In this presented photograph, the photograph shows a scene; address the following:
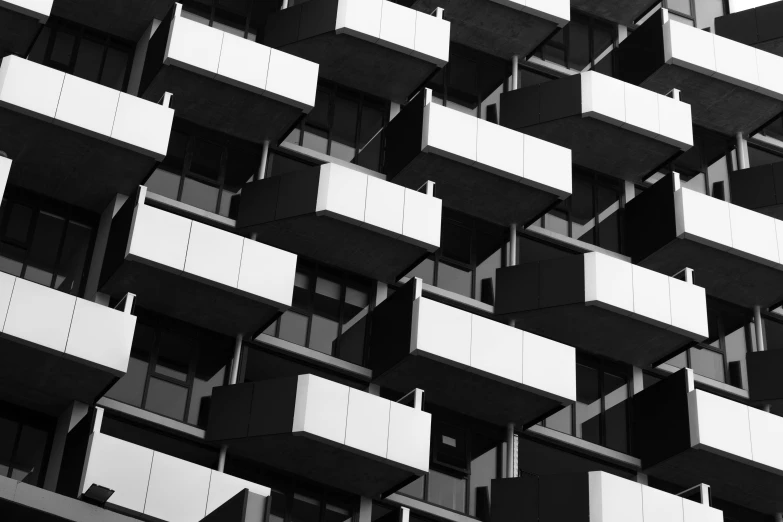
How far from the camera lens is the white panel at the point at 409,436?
33.8 m

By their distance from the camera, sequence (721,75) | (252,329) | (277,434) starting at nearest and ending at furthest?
(277,434)
(252,329)
(721,75)

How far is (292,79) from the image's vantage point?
38406 mm

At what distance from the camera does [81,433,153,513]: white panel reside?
31391 mm

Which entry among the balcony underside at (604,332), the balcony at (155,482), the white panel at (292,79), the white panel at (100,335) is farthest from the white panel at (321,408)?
the white panel at (292,79)

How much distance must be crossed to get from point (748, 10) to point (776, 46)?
154 centimetres

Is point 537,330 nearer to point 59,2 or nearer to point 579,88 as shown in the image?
point 579,88

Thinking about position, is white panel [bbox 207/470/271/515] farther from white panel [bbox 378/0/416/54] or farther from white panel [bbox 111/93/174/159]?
white panel [bbox 378/0/416/54]

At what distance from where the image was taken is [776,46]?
46.5 m

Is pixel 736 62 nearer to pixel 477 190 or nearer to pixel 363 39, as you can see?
pixel 477 190

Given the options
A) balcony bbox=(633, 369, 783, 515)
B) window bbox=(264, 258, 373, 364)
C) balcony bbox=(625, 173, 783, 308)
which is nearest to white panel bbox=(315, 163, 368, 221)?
window bbox=(264, 258, 373, 364)

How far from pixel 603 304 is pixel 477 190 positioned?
4.80 meters

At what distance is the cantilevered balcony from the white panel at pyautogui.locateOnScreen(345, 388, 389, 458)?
46.4ft

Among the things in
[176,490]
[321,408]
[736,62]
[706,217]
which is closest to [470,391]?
[321,408]

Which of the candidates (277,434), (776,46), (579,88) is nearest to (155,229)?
(277,434)
